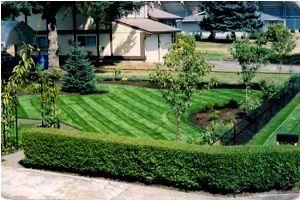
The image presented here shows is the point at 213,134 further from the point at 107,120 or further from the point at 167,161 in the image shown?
the point at 107,120

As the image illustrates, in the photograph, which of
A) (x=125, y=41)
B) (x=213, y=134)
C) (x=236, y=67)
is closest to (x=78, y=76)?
(x=213, y=134)

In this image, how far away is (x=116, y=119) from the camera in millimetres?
22938

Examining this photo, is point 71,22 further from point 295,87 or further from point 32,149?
point 32,149

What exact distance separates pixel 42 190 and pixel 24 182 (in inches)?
41.7

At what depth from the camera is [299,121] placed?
73.2ft

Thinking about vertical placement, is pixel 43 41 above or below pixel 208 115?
above

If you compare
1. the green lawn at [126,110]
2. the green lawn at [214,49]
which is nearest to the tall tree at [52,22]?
the green lawn at [126,110]

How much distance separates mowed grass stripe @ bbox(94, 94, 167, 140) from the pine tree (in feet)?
9.12

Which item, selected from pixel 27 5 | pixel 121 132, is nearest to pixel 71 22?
pixel 27 5

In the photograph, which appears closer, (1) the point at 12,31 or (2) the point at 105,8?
(2) the point at 105,8

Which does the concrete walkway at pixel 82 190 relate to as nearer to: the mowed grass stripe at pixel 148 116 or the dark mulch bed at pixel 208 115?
the mowed grass stripe at pixel 148 116

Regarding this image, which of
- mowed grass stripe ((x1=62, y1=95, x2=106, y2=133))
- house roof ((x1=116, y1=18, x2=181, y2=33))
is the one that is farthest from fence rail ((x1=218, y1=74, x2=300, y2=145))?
house roof ((x1=116, y1=18, x2=181, y2=33))

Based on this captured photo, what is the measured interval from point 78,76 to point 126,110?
655 centimetres

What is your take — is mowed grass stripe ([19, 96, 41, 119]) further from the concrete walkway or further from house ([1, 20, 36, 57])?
house ([1, 20, 36, 57])
